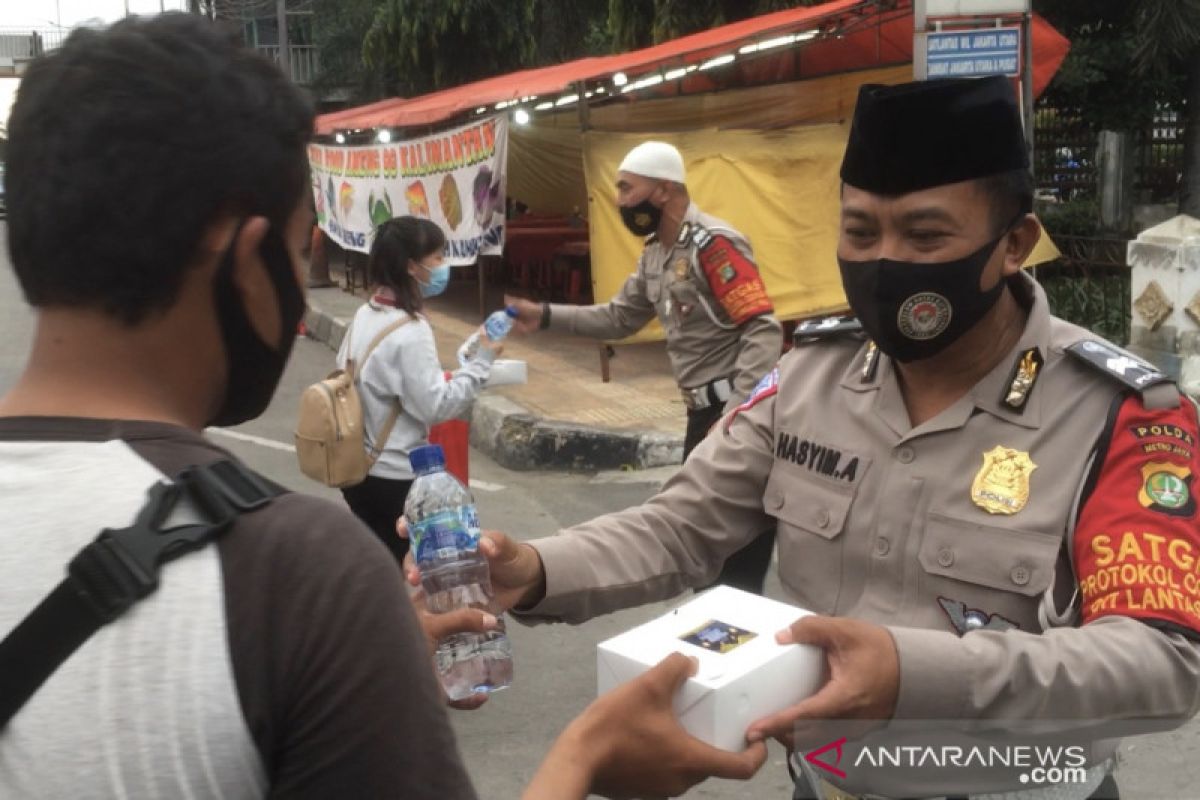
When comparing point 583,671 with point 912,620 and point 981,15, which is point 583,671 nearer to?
point 912,620

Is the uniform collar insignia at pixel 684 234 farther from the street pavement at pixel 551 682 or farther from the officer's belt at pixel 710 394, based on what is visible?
the street pavement at pixel 551 682

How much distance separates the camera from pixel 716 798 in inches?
158

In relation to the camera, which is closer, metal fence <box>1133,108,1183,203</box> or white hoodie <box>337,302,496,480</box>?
white hoodie <box>337,302,496,480</box>

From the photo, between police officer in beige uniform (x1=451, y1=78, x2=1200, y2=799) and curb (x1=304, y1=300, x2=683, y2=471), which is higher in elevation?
police officer in beige uniform (x1=451, y1=78, x2=1200, y2=799)

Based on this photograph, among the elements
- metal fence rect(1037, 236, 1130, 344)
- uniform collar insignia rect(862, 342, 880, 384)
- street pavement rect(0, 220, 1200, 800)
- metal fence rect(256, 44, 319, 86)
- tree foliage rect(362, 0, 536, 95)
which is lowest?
street pavement rect(0, 220, 1200, 800)

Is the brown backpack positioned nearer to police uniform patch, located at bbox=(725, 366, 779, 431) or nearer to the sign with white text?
police uniform patch, located at bbox=(725, 366, 779, 431)

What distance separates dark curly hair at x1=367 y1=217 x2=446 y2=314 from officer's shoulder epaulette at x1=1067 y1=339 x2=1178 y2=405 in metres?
3.09

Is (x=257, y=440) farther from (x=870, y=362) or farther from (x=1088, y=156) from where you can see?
(x=1088, y=156)

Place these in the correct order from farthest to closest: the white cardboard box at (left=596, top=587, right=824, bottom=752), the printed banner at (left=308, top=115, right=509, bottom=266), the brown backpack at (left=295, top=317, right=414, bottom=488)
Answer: the printed banner at (left=308, top=115, right=509, bottom=266), the brown backpack at (left=295, top=317, right=414, bottom=488), the white cardboard box at (left=596, top=587, right=824, bottom=752)

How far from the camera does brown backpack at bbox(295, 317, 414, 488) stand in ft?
14.7

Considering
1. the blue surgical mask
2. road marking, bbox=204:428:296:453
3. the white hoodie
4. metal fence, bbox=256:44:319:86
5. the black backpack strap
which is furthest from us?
metal fence, bbox=256:44:319:86

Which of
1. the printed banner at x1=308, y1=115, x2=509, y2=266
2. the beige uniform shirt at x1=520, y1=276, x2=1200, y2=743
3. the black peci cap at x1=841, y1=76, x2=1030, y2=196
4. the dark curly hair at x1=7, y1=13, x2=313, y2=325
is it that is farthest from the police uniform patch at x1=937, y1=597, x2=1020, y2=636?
the printed banner at x1=308, y1=115, x2=509, y2=266

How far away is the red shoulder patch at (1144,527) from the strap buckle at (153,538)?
123 centimetres

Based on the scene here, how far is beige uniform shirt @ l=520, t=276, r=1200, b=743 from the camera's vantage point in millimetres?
1703
